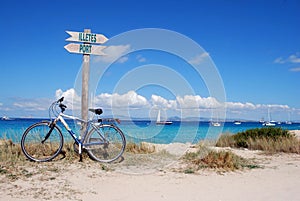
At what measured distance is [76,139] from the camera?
263 inches

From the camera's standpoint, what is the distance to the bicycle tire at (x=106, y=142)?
22.2ft

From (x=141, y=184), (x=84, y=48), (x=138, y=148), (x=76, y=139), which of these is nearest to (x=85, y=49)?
(x=84, y=48)

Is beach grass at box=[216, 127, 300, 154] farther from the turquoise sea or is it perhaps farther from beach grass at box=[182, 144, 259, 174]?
beach grass at box=[182, 144, 259, 174]

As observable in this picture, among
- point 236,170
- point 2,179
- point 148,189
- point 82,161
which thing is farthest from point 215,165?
point 2,179

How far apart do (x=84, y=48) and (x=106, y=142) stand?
8.22 feet

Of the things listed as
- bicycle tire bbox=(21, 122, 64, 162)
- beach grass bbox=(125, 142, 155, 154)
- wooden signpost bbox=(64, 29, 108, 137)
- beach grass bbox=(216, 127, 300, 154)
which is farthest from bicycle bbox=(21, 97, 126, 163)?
beach grass bbox=(216, 127, 300, 154)

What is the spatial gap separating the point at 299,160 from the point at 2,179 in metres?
7.33

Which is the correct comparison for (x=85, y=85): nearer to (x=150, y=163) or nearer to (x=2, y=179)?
(x=150, y=163)

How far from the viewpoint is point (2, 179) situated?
16.9 ft

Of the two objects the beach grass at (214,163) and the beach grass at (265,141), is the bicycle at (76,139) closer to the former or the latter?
the beach grass at (214,163)

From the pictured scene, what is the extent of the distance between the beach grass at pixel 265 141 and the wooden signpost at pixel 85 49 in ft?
20.4

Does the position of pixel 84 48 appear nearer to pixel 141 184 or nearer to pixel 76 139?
pixel 76 139

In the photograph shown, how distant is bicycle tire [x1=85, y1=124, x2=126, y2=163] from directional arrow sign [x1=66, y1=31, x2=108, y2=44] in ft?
7.52

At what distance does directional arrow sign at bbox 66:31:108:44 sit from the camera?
7449 mm
